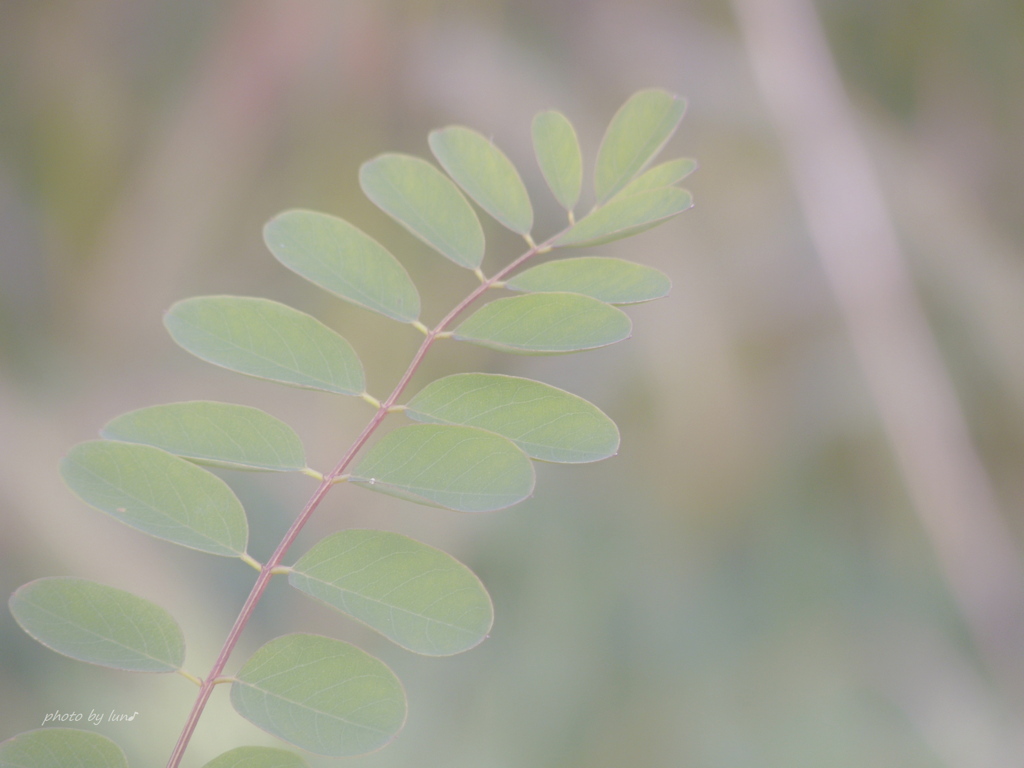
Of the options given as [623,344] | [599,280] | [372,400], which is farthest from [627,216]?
[623,344]

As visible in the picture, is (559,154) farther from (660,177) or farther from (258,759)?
(258,759)

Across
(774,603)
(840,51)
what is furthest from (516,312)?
(840,51)

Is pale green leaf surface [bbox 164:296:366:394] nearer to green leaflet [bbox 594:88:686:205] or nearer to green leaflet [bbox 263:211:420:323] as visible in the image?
green leaflet [bbox 263:211:420:323]

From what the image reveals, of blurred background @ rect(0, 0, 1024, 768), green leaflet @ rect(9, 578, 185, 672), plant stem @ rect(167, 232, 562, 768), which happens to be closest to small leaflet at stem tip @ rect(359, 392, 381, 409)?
plant stem @ rect(167, 232, 562, 768)

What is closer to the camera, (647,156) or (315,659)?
(315,659)

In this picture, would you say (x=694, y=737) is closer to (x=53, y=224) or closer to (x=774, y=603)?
(x=774, y=603)

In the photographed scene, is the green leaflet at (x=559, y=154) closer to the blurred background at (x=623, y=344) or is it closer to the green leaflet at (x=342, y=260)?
the green leaflet at (x=342, y=260)
